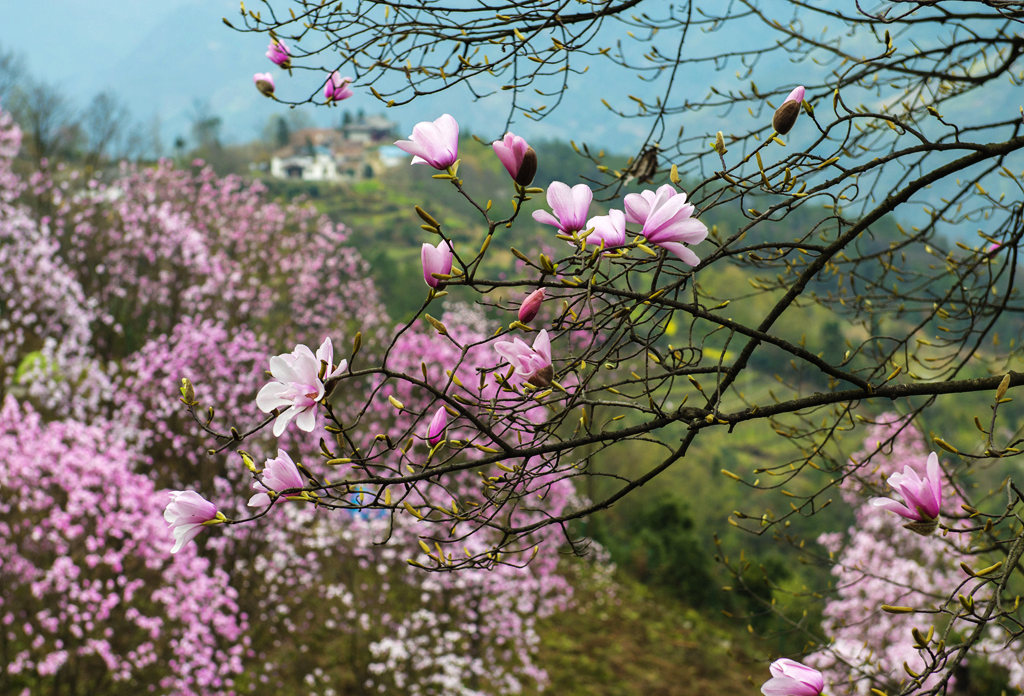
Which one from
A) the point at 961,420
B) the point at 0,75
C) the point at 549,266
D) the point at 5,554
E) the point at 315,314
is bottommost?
the point at 549,266

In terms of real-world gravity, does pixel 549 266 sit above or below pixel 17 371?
below

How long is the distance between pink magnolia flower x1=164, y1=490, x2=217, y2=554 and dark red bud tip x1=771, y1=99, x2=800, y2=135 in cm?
119

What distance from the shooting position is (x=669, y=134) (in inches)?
93.4

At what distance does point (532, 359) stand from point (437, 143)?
388mm

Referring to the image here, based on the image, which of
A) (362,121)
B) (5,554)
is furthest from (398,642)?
(362,121)

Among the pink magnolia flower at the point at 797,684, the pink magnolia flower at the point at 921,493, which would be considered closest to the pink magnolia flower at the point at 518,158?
the pink magnolia flower at the point at 921,493

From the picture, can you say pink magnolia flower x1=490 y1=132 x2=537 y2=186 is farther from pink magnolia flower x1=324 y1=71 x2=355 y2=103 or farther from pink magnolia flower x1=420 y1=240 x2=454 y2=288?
pink magnolia flower x1=324 y1=71 x2=355 y2=103

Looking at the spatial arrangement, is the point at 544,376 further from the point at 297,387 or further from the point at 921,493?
the point at 921,493

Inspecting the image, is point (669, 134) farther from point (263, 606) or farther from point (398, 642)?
point (263, 606)

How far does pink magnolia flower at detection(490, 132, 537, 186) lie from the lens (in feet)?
3.74

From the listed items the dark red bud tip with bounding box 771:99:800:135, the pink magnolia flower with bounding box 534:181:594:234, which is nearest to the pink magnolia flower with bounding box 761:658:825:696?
the pink magnolia flower with bounding box 534:181:594:234

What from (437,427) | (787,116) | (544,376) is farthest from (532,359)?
(787,116)

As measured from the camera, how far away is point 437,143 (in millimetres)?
1181

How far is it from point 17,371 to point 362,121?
45565 millimetres
